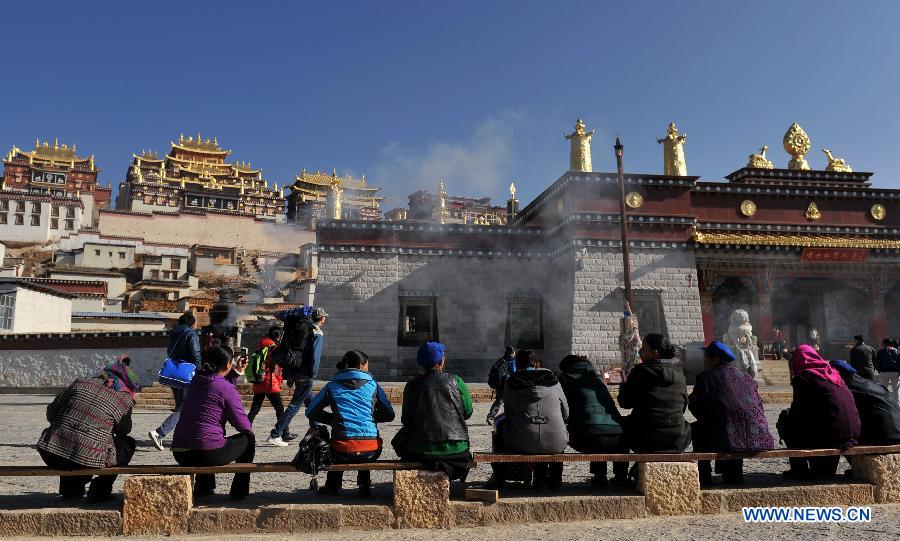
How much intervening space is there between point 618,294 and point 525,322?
3320 mm

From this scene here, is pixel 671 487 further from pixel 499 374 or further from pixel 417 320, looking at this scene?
pixel 417 320

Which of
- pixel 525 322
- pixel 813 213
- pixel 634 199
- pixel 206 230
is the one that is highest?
pixel 206 230

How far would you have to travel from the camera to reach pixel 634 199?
2022cm

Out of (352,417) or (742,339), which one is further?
(742,339)

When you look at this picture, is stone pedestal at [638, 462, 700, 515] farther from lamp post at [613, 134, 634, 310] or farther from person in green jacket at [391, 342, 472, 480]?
lamp post at [613, 134, 634, 310]

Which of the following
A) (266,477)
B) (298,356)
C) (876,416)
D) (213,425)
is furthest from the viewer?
(298,356)

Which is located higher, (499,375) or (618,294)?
(618,294)

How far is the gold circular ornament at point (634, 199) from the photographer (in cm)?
2014

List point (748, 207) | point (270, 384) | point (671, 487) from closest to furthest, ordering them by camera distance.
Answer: point (671, 487)
point (270, 384)
point (748, 207)

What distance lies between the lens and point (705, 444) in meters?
4.88

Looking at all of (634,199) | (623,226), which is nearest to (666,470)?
(623,226)

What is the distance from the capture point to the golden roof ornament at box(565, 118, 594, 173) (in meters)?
21.0

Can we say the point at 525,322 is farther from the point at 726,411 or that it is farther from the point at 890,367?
the point at 726,411

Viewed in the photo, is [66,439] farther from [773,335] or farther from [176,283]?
[176,283]
